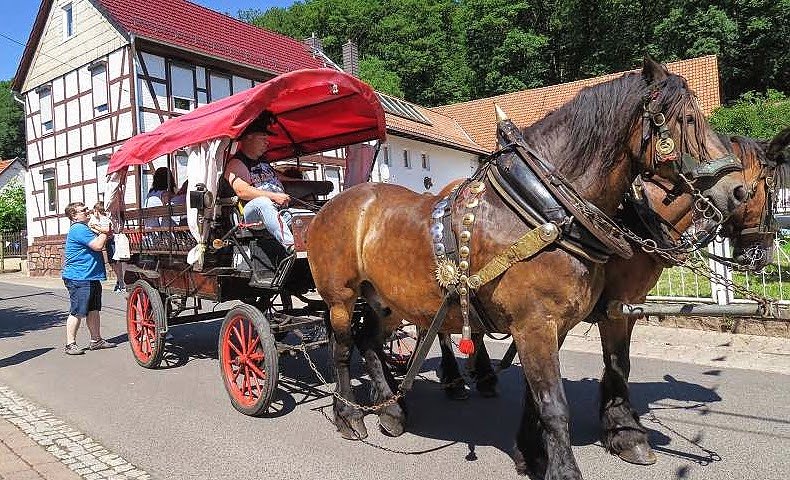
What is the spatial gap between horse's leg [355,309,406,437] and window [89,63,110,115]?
16708 millimetres

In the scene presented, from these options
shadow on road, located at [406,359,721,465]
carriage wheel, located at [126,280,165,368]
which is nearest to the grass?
shadow on road, located at [406,359,721,465]

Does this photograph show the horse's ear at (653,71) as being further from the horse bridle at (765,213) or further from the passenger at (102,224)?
the passenger at (102,224)

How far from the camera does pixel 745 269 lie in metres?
2.91

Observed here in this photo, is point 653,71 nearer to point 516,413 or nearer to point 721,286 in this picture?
point 516,413

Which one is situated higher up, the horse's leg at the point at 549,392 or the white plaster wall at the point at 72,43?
the white plaster wall at the point at 72,43

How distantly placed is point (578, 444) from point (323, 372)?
2.82 meters

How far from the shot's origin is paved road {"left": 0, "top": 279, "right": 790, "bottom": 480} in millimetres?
3396

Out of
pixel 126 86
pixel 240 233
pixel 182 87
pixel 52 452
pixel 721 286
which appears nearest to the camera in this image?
pixel 52 452

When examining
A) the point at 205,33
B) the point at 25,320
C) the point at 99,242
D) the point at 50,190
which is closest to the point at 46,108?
the point at 50,190

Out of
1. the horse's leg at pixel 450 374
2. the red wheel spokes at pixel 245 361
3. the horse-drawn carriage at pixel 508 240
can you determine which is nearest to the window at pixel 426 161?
the horse-drawn carriage at pixel 508 240

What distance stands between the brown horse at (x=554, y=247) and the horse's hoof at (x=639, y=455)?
21.9 inches

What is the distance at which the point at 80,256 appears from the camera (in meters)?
7.13

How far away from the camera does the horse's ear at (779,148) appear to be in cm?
297

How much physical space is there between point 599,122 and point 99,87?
19.1 meters
